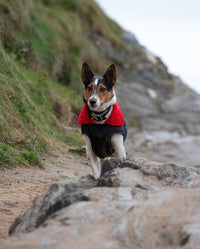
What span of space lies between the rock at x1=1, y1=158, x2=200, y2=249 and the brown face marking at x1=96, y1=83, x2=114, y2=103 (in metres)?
2.13

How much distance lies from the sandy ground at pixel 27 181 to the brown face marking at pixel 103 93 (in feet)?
4.87

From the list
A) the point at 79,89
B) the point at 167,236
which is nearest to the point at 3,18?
the point at 79,89

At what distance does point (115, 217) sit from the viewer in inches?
110

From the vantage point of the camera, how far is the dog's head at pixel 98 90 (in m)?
5.64

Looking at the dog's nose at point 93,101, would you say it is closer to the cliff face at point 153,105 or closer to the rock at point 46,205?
the rock at point 46,205

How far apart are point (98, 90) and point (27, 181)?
1.67 meters

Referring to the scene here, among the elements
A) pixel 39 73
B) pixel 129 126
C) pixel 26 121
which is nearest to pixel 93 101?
pixel 26 121

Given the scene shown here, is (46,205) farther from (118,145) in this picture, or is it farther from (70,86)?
(70,86)

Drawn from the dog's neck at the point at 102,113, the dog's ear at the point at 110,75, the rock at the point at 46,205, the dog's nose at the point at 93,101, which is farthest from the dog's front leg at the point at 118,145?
the rock at the point at 46,205

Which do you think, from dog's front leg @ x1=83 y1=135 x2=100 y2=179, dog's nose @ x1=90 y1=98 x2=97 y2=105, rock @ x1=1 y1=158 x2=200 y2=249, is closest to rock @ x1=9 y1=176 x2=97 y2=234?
rock @ x1=1 y1=158 x2=200 y2=249

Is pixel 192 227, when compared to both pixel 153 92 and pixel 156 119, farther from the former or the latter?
pixel 153 92

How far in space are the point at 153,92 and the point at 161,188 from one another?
22.1 metres

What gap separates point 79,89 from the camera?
15.5 m

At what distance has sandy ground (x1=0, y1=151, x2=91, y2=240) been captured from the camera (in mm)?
4364
